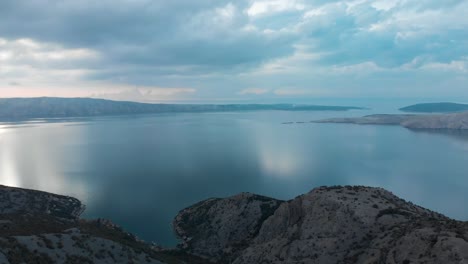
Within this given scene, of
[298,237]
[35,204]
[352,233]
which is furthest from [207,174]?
[352,233]

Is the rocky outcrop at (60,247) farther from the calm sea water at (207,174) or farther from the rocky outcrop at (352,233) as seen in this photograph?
the calm sea water at (207,174)

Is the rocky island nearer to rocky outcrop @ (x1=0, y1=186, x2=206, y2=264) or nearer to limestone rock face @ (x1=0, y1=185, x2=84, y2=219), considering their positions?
rocky outcrop @ (x1=0, y1=186, x2=206, y2=264)

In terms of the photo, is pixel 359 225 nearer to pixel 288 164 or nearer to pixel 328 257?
pixel 328 257

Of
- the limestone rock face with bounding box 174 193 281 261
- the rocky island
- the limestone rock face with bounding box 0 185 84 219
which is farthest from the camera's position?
the limestone rock face with bounding box 0 185 84 219

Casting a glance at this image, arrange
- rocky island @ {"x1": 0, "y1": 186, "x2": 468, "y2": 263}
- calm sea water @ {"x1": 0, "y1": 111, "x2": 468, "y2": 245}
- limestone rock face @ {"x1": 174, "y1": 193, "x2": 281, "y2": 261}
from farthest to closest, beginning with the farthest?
calm sea water @ {"x1": 0, "y1": 111, "x2": 468, "y2": 245} < limestone rock face @ {"x1": 174, "y1": 193, "x2": 281, "y2": 261} < rocky island @ {"x1": 0, "y1": 186, "x2": 468, "y2": 263}

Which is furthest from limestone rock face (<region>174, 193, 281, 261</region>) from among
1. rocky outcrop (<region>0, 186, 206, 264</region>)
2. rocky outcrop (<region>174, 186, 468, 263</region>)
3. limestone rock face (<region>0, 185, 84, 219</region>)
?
limestone rock face (<region>0, 185, 84, 219</region>)

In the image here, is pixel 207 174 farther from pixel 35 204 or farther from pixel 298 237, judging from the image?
pixel 298 237

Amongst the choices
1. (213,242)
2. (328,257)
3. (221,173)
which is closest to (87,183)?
(221,173)
